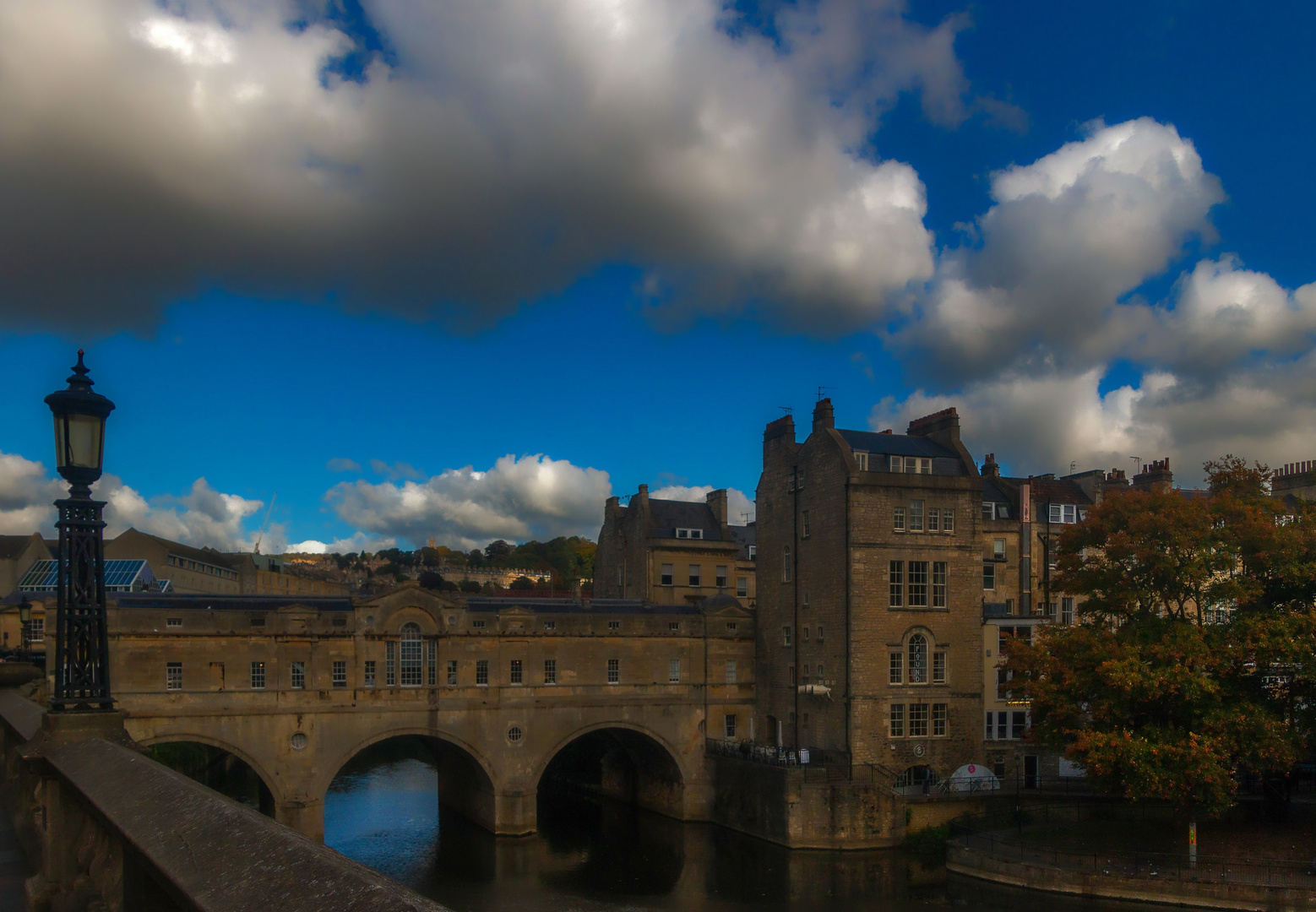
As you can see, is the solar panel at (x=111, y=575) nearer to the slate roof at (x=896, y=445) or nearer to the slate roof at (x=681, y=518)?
the slate roof at (x=681, y=518)

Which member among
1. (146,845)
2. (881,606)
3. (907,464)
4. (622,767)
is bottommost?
(622,767)

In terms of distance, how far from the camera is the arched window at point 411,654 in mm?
45094

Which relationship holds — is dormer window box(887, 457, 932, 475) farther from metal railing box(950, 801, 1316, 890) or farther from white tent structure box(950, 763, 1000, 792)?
metal railing box(950, 801, 1316, 890)

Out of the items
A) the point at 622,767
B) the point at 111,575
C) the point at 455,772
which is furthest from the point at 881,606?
the point at 111,575

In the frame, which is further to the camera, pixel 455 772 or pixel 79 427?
pixel 455 772

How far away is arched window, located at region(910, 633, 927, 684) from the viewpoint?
47.1 meters

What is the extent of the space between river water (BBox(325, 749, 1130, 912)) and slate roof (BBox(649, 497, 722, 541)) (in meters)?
19.7

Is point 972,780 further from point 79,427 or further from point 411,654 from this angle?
point 79,427

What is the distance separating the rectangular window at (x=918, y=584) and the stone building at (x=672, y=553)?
17317 mm

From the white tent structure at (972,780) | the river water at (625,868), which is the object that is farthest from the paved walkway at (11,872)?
the white tent structure at (972,780)

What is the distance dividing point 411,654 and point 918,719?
23.9 metres

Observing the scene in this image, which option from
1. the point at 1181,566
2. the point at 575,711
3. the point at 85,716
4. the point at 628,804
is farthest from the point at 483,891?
the point at 85,716

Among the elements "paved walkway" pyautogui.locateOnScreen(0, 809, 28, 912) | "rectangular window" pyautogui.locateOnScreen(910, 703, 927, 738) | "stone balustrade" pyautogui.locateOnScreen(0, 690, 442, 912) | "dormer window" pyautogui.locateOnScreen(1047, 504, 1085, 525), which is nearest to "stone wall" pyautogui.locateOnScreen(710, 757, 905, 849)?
"rectangular window" pyautogui.locateOnScreen(910, 703, 927, 738)

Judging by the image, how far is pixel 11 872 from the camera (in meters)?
10.4
